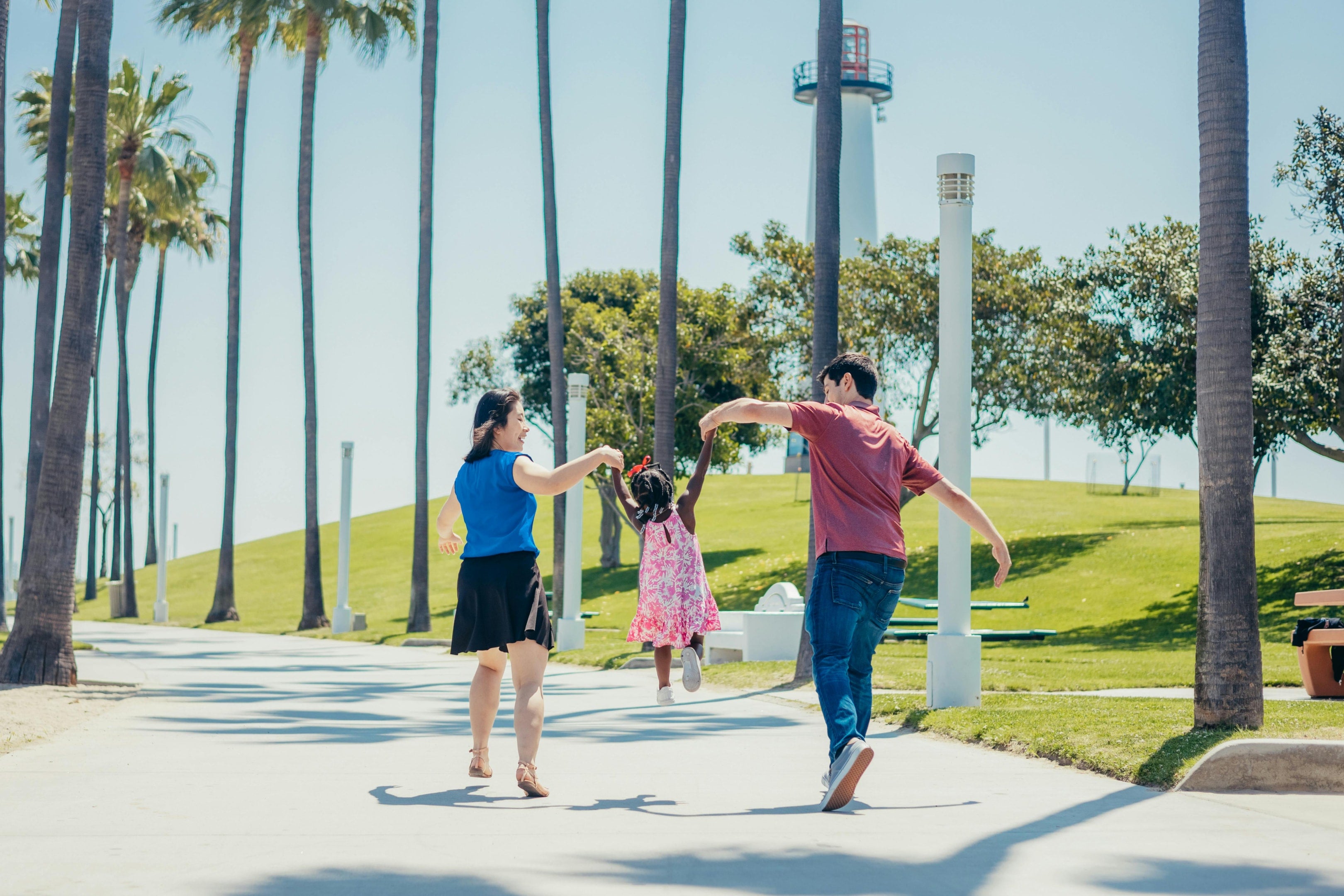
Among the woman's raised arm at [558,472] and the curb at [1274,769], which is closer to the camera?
the woman's raised arm at [558,472]

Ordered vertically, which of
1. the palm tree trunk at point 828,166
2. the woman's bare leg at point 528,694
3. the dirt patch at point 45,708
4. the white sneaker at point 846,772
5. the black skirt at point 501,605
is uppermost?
the palm tree trunk at point 828,166

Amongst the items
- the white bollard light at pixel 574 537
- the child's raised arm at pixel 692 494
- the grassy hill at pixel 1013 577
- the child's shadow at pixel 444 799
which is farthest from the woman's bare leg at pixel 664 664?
the white bollard light at pixel 574 537

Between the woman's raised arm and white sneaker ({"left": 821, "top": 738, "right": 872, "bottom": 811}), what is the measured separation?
167cm

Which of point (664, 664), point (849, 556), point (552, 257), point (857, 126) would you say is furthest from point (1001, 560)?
point (857, 126)

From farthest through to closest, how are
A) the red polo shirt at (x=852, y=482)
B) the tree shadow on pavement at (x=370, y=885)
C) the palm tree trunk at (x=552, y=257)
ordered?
the palm tree trunk at (x=552, y=257)
the red polo shirt at (x=852, y=482)
the tree shadow on pavement at (x=370, y=885)

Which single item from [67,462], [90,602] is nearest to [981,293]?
[67,462]

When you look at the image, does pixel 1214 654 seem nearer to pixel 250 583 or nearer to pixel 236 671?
pixel 236 671

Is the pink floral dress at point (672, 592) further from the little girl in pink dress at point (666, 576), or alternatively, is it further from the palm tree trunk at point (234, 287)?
the palm tree trunk at point (234, 287)

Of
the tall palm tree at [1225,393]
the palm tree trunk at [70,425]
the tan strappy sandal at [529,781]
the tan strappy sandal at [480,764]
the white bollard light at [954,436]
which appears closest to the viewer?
the tan strappy sandal at [529,781]

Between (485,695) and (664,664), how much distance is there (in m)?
3.42

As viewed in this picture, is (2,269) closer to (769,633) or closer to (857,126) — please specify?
(769,633)

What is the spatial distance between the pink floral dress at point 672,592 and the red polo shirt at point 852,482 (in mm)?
4082

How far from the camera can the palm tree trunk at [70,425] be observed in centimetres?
1244

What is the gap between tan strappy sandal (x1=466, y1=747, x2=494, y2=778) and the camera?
6711mm
